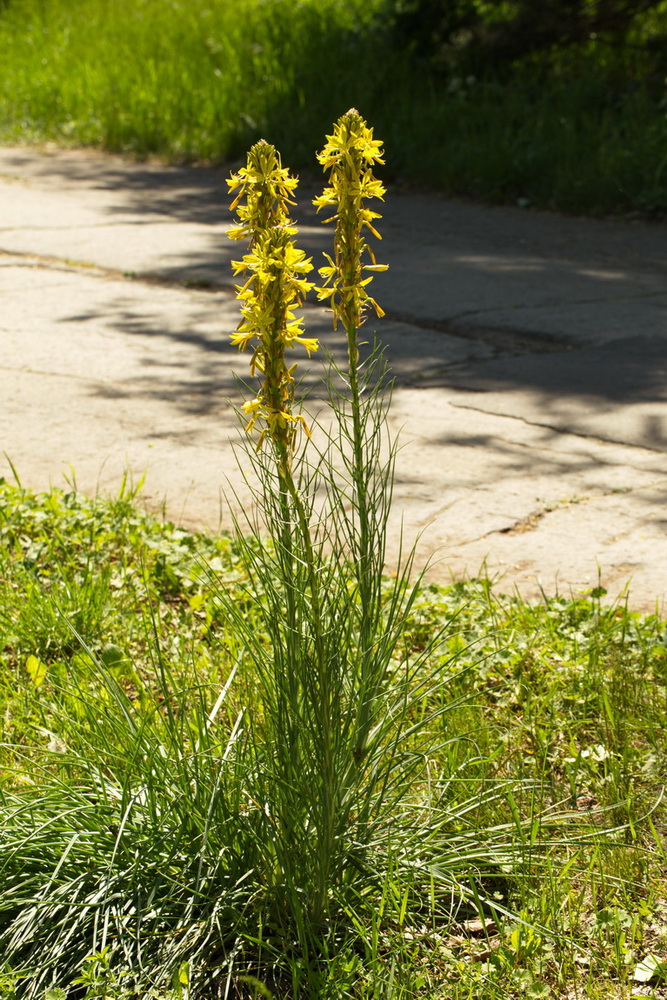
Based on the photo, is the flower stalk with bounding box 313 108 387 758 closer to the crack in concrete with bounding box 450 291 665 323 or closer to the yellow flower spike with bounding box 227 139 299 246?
the yellow flower spike with bounding box 227 139 299 246

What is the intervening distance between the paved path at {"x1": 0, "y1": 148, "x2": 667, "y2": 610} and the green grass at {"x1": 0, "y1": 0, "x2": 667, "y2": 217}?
44 cm

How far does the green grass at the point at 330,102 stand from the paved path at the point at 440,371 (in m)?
0.44

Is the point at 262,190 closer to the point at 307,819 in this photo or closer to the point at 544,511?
the point at 307,819

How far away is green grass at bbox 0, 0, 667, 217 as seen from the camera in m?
8.09

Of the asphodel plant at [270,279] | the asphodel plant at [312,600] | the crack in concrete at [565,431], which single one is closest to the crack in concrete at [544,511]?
the crack in concrete at [565,431]

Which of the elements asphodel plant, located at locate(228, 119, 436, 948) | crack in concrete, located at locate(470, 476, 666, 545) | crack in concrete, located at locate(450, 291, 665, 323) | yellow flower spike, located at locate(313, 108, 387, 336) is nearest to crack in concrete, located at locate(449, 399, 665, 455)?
crack in concrete, located at locate(470, 476, 666, 545)

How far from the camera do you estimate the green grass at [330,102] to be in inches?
319

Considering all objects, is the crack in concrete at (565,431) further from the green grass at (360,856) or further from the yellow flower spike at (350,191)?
the yellow flower spike at (350,191)

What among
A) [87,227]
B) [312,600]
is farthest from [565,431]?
[87,227]

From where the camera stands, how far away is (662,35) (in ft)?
30.0

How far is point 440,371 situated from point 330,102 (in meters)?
5.32

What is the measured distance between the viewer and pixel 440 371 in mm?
4875

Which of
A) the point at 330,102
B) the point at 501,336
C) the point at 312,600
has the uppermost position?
the point at 330,102

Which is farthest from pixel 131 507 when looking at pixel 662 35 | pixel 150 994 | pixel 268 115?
pixel 662 35
